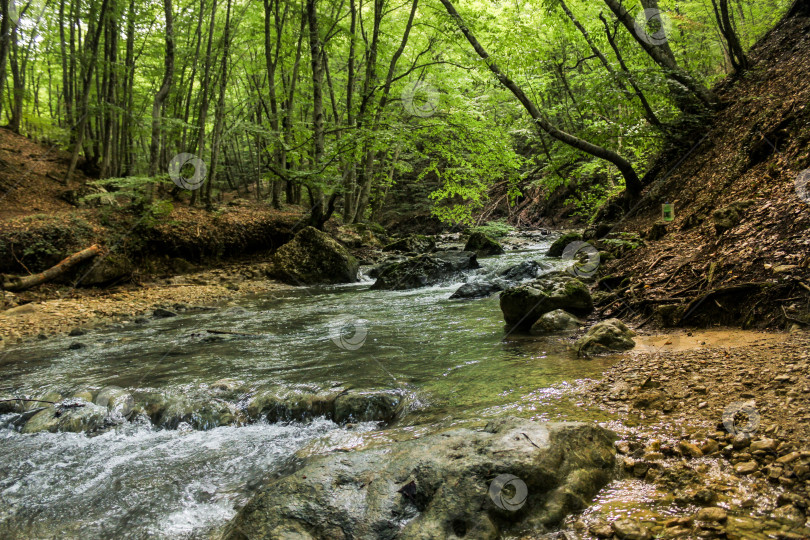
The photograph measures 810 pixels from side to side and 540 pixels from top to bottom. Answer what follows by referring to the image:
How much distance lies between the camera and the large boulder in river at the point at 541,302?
594cm

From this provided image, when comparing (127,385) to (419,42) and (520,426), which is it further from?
(419,42)

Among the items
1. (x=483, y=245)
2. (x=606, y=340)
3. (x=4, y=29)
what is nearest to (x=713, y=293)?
(x=606, y=340)

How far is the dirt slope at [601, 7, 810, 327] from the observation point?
4070 millimetres

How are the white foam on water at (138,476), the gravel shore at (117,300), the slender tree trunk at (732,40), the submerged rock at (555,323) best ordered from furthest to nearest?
1. the slender tree trunk at (732,40)
2. the gravel shore at (117,300)
3. the submerged rock at (555,323)
4. the white foam on water at (138,476)

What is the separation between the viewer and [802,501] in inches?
69.7

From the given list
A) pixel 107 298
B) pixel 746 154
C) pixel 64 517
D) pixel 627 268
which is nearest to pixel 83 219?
pixel 107 298

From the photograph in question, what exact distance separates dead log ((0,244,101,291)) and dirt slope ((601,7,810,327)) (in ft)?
37.5

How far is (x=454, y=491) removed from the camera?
2.22 m

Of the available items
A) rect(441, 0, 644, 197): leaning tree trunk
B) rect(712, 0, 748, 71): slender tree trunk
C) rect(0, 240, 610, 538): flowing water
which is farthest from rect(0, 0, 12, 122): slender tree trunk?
rect(712, 0, 748, 71): slender tree trunk

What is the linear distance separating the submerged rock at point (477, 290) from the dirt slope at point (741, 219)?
259 cm

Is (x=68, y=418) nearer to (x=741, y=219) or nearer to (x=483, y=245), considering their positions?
(x=741, y=219)

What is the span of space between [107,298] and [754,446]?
11.4 meters

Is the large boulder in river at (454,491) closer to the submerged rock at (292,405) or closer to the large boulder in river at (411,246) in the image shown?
the submerged rock at (292,405)

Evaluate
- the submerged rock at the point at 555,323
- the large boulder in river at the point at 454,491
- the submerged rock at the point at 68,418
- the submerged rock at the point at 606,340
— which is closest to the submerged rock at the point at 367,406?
the large boulder in river at the point at 454,491
